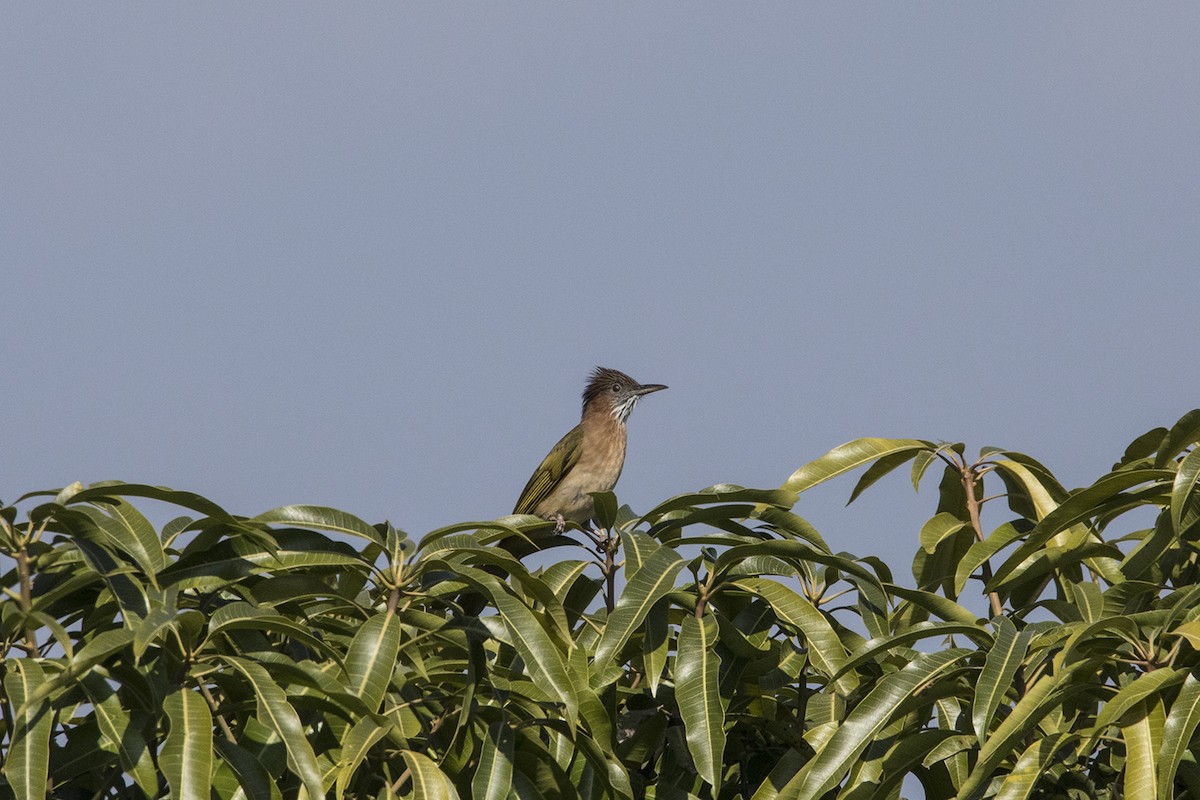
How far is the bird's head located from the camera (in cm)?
978

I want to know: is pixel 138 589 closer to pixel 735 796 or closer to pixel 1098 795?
pixel 735 796

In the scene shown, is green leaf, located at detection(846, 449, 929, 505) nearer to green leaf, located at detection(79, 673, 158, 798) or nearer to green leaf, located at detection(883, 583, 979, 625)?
green leaf, located at detection(883, 583, 979, 625)

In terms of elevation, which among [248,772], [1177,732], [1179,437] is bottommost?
[248,772]

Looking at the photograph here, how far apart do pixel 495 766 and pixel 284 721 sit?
0.53 metres

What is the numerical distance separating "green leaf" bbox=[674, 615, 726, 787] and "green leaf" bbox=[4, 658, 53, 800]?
147 centimetres

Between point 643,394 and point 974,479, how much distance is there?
5.49 metres

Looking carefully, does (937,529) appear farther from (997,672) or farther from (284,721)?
(284,721)

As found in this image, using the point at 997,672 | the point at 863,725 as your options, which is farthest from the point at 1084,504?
the point at 863,725

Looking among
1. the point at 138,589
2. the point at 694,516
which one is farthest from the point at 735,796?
the point at 138,589

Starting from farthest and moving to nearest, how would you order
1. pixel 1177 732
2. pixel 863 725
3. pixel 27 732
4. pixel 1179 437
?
A: pixel 1179 437, pixel 863 725, pixel 1177 732, pixel 27 732

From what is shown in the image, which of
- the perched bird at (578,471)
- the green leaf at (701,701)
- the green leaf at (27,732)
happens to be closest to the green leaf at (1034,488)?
the green leaf at (701,701)

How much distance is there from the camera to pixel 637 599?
3633 millimetres

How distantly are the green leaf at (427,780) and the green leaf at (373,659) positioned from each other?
15 cm

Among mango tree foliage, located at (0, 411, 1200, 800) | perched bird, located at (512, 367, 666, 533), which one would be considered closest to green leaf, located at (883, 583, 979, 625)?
mango tree foliage, located at (0, 411, 1200, 800)
